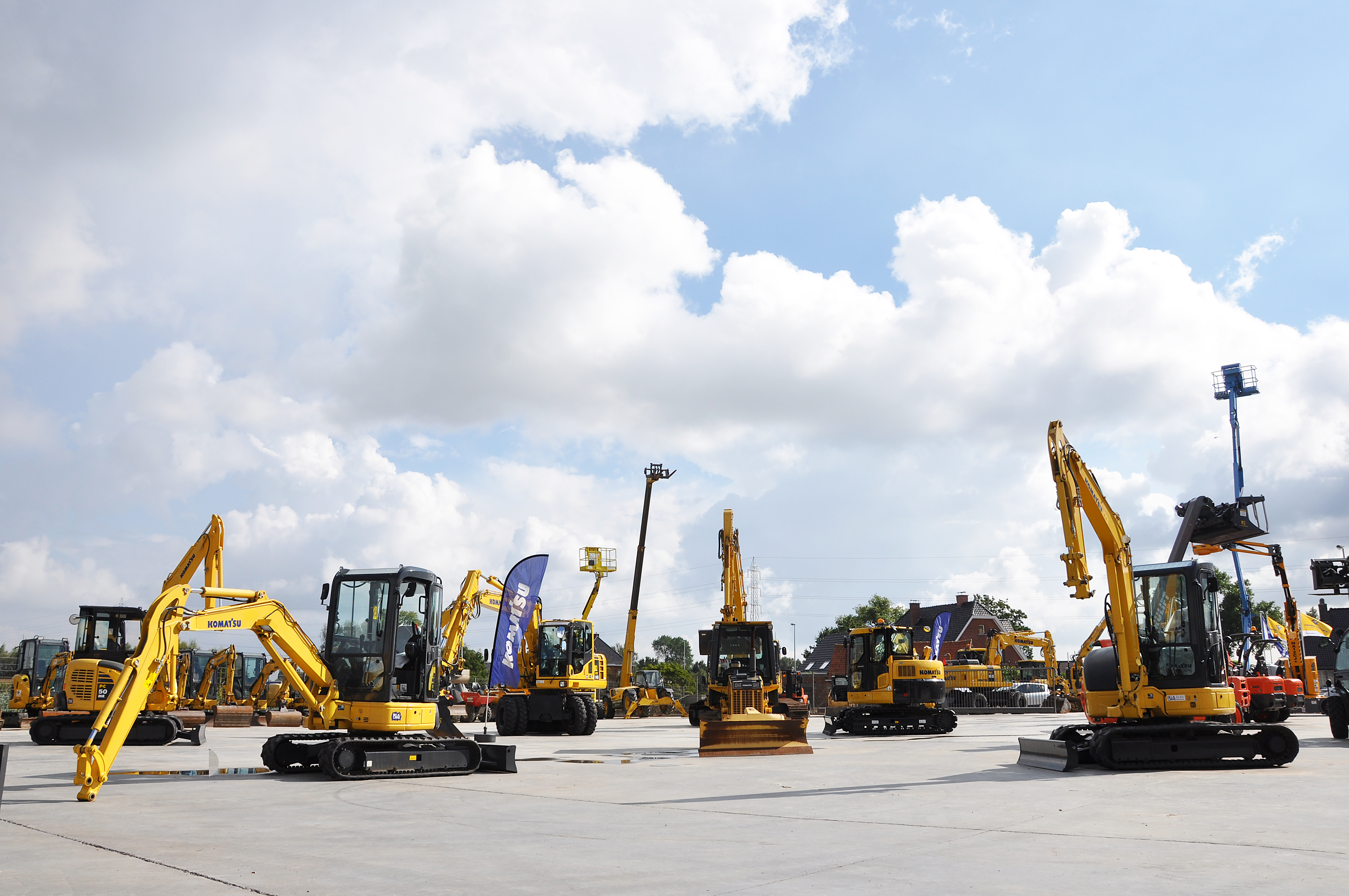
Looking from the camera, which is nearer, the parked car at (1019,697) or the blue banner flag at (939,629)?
the blue banner flag at (939,629)

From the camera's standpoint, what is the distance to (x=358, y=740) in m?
13.6

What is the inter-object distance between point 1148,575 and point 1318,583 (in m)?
14.8

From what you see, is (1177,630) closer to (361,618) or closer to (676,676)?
(361,618)

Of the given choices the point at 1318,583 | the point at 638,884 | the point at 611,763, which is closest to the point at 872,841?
the point at 638,884

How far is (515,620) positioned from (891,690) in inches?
392

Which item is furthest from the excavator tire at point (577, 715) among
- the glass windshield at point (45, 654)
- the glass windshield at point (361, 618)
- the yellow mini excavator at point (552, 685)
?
the glass windshield at point (45, 654)

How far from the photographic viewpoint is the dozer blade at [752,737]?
1842 centimetres

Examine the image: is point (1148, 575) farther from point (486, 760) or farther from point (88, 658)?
point (88, 658)

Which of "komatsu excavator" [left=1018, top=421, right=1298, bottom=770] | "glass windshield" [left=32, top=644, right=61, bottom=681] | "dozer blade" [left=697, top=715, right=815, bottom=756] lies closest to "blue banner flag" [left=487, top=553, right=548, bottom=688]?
"dozer blade" [left=697, top=715, right=815, bottom=756]

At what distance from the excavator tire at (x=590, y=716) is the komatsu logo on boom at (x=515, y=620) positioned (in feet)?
7.44

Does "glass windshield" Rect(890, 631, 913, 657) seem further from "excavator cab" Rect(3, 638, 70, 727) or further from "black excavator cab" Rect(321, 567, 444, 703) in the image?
"excavator cab" Rect(3, 638, 70, 727)

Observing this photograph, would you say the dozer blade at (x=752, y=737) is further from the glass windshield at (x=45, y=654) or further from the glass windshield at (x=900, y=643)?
the glass windshield at (x=45, y=654)

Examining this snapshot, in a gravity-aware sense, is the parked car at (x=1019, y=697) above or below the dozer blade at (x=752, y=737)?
below

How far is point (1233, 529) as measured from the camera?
91.3ft
